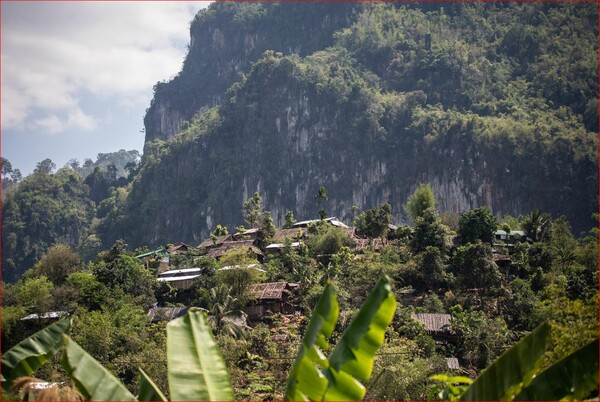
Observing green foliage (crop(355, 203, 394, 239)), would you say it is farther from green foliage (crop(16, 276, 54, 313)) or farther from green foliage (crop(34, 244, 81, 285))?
green foliage (crop(16, 276, 54, 313))

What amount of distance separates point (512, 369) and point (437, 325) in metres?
19.2

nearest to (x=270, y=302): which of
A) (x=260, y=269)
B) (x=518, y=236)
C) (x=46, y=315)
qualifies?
(x=260, y=269)

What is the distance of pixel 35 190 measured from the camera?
3371 inches

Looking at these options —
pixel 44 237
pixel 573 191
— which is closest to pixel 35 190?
pixel 44 237

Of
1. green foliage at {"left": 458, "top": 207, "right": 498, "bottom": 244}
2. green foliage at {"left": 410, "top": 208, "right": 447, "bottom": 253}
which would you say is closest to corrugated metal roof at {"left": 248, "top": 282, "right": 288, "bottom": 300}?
green foliage at {"left": 410, "top": 208, "right": 447, "bottom": 253}

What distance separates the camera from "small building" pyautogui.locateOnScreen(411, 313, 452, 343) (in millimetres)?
22641

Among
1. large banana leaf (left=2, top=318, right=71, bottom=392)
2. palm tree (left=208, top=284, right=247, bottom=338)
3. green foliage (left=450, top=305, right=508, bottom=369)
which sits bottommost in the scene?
green foliage (left=450, top=305, right=508, bottom=369)

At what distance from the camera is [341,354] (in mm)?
4348

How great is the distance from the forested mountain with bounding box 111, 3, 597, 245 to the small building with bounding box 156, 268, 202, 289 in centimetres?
4074

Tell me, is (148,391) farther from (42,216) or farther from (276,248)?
(42,216)

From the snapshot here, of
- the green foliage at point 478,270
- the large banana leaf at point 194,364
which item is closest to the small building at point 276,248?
the green foliage at point 478,270

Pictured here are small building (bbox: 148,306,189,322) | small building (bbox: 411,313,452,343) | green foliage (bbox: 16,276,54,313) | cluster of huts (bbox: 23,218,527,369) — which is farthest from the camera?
green foliage (bbox: 16,276,54,313)

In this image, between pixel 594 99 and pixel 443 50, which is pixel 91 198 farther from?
pixel 594 99

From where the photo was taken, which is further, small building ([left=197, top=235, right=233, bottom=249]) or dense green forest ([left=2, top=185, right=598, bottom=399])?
small building ([left=197, top=235, right=233, bottom=249])
